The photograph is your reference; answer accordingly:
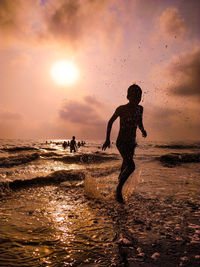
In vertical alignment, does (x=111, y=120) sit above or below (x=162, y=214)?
above

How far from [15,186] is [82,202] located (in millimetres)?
2739

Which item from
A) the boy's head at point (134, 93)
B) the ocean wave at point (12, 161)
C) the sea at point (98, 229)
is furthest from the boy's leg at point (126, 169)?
the ocean wave at point (12, 161)

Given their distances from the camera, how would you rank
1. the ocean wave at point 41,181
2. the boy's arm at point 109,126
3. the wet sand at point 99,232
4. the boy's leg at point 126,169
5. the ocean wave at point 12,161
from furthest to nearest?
the ocean wave at point 12,161 → the ocean wave at point 41,181 → the boy's arm at point 109,126 → the boy's leg at point 126,169 → the wet sand at point 99,232

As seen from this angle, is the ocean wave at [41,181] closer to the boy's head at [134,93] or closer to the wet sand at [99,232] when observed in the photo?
the wet sand at [99,232]

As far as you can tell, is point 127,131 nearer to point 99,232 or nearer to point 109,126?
point 109,126

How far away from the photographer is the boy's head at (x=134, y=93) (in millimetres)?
4580

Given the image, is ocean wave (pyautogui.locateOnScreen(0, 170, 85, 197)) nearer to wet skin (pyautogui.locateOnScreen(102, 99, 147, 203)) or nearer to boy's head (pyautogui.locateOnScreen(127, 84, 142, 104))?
wet skin (pyautogui.locateOnScreen(102, 99, 147, 203))

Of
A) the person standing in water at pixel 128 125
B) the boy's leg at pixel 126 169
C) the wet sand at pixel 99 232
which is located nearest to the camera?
the wet sand at pixel 99 232

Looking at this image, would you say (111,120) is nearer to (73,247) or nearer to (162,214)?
(162,214)

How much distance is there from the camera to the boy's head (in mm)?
4580

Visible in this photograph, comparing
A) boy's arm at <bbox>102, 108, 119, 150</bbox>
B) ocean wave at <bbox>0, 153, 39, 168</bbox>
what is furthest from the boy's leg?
ocean wave at <bbox>0, 153, 39, 168</bbox>

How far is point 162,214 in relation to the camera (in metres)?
3.54

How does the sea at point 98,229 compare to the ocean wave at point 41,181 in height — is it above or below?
above

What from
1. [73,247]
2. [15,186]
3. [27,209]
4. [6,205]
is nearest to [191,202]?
[73,247]
